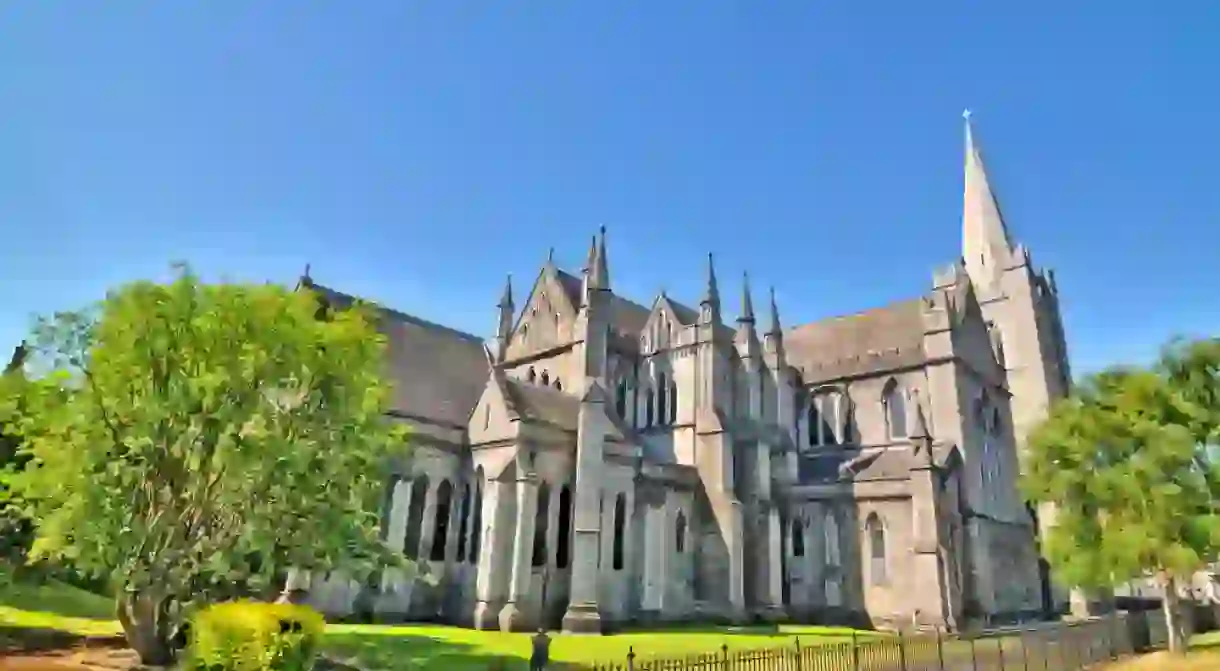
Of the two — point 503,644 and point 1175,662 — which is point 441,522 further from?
point 1175,662

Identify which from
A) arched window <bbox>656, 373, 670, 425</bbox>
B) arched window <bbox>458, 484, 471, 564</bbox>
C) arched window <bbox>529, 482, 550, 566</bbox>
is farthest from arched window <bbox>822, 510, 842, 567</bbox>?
arched window <bbox>458, 484, 471, 564</bbox>

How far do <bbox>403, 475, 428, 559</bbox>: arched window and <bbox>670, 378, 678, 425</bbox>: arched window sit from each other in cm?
1379

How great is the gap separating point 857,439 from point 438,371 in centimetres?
2422

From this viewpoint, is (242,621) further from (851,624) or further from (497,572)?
(851,624)

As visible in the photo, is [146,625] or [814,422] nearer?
[146,625]

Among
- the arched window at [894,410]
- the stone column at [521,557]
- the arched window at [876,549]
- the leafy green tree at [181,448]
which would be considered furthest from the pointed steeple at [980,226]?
the leafy green tree at [181,448]

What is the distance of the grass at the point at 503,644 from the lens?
62.5 feet

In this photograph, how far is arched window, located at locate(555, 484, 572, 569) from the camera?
101 feet

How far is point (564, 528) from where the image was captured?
103 feet

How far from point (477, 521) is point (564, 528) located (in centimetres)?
386

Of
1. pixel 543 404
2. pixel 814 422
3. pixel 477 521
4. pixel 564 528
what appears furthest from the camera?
pixel 814 422

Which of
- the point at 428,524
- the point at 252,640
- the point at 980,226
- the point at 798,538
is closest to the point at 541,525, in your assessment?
the point at 428,524

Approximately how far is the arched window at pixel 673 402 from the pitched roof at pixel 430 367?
10.1m

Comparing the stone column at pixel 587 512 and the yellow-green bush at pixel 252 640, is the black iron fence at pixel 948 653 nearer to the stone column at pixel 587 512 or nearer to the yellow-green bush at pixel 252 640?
the yellow-green bush at pixel 252 640
